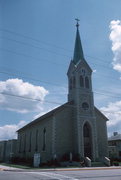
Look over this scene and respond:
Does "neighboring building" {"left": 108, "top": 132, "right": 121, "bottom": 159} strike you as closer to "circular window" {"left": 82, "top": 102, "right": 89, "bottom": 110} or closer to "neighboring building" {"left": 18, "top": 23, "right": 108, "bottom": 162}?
"neighboring building" {"left": 18, "top": 23, "right": 108, "bottom": 162}

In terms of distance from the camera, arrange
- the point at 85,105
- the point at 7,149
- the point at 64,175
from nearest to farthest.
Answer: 1. the point at 64,175
2. the point at 85,105
3. the point at 7,149

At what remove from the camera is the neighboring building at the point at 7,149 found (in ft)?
192

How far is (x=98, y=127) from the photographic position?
144 feet

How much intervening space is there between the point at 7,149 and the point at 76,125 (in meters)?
→ 29.7

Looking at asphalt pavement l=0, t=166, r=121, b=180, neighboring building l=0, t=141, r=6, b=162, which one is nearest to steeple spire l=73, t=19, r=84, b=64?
asphalt pavement l=0, t=166, r=121, b=180

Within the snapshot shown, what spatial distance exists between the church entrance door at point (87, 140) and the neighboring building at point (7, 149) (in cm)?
2476

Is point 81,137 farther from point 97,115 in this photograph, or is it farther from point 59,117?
point 97,115

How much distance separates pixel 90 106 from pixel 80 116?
3.72m

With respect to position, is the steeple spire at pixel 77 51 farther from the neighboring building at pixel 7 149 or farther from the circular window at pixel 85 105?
the neighboring building at pixel 7 149

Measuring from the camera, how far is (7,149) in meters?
61.0

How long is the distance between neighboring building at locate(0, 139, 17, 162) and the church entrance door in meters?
24.8

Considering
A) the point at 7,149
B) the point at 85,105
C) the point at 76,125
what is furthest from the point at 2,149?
the point at 85,105

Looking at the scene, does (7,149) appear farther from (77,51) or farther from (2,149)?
(77,51)

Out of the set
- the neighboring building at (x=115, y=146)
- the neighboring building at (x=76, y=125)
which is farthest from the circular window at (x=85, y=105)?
the neighboring building at (x=115, y=146)
